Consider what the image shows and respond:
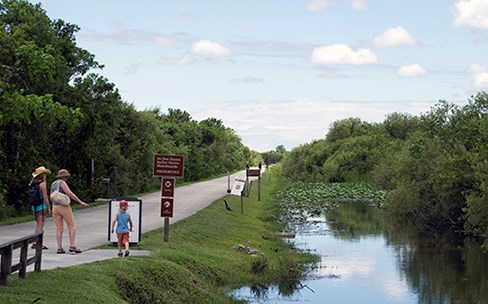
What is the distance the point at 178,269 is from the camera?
18812 millimetres

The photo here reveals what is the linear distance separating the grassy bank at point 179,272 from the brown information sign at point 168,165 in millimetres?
1938

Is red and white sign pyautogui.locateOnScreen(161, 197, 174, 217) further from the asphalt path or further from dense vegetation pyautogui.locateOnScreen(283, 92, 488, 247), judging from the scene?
dense vegetation pyautogui.locateOnScreen(283, 92, 488, 247)

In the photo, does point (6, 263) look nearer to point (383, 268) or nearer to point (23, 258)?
point (23, 258)

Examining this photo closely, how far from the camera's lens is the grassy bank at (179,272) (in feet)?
44.1

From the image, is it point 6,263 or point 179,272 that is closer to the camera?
point 6,263

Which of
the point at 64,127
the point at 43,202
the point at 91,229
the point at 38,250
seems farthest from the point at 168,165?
the point at 64,127

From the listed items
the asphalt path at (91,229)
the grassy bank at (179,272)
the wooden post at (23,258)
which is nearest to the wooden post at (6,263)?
the grassy bank at (179,272)

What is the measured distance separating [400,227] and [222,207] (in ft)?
30.8

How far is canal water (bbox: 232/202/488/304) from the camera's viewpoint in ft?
73.5

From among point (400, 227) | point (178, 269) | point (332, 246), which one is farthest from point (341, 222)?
point (178, 269)

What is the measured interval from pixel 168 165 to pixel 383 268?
9.21 meters

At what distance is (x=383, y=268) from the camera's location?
91.5ft

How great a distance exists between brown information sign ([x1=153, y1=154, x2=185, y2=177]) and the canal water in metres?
3.78

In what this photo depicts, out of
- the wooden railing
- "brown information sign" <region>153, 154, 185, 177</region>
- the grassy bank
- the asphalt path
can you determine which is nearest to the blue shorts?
the asphalt path
